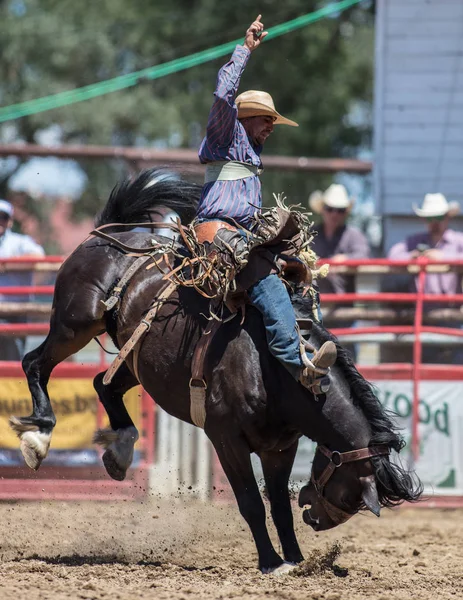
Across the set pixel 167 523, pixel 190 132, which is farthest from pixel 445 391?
pixel 190 132

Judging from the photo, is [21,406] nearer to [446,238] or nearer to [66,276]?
[66,276]

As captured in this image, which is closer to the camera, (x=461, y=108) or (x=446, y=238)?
(x=446, y=238)

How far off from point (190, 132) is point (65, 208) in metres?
4.02

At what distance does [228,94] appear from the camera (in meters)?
5.02

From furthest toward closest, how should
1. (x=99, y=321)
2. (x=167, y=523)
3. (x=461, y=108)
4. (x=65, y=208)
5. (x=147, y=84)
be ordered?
(x=147, y=84)
(x=65, y=208)
(x=461, y=108)
(x=167, y=523)
(x=99, y=321)

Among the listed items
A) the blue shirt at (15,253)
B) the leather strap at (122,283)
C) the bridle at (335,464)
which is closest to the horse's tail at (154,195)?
the leather strap at (122,283)

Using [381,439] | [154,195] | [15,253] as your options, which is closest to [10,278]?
[15,253]

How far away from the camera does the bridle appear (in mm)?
4895

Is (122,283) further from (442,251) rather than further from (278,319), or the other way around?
(442,251)

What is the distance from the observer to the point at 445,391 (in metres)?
8.00

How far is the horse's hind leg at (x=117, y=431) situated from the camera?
18.8 ft

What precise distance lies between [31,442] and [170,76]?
18.7m

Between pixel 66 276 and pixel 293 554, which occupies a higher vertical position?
pixel 66 276

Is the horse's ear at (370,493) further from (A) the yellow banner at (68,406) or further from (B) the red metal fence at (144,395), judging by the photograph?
(A) the yellow banner at (68,406)
